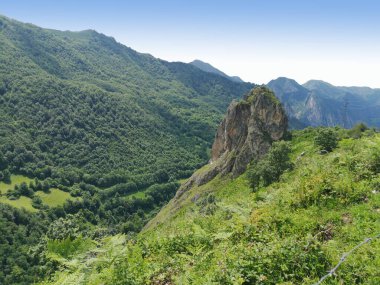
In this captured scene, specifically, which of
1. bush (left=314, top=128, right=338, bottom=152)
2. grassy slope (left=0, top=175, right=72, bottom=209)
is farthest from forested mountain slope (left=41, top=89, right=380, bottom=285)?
grassy slope (left=0, top=175, right=72, bottom=209)

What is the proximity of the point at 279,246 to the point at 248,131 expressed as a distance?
72.1 m

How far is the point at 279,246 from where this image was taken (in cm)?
1030

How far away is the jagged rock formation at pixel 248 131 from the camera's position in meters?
76.6

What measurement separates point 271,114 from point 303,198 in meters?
66.8

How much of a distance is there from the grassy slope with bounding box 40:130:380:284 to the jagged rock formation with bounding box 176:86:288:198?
190ft

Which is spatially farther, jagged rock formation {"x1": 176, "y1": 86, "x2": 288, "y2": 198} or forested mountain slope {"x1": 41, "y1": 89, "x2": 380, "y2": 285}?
jagged rock formation {"x1": 176, "y1": 86, "x2": 288, "y2": 198}

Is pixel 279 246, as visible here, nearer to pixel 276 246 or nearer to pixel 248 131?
pixel 276 246

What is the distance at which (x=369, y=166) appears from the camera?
55.9 ft

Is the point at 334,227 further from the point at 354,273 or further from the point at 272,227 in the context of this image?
the point at 354,273

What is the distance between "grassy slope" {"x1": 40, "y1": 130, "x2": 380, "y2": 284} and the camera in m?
9.73

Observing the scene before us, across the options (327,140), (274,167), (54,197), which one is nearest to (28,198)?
(54,197)

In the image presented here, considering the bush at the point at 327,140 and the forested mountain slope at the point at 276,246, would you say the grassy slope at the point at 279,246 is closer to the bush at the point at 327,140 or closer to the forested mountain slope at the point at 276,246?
the forested mountain slope at the point at 276,246

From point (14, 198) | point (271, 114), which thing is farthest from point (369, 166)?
point (14, 198)

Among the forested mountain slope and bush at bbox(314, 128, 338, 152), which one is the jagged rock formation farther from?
the forested mountain slope
